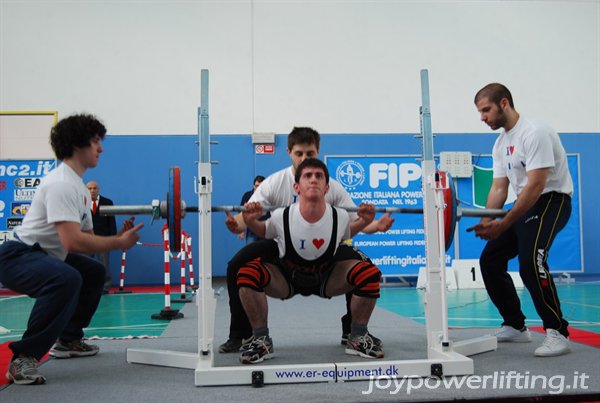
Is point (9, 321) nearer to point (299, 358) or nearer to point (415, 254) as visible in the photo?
point (299, 358)

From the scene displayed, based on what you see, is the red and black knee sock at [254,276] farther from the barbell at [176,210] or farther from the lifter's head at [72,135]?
the lifter's head at [72,135]

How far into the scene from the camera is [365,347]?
10.0ft

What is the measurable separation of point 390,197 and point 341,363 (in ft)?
20.4

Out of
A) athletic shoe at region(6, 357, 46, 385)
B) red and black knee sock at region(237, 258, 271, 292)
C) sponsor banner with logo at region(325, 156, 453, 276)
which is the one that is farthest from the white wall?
athletic shoe at region(6, 357, 46, 385)

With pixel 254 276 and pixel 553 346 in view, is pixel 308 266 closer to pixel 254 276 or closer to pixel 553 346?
pixel 254 276

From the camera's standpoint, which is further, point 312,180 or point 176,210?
point 312,180

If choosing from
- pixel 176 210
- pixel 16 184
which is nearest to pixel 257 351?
pixel 176 210

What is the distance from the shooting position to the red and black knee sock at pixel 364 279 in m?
3.04

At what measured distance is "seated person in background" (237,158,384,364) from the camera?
2.96m

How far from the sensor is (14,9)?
8773mm

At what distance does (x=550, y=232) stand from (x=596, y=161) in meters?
7.14

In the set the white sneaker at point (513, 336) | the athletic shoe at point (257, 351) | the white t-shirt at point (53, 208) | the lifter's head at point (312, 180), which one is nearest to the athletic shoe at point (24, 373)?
the white t-shirt at point (53, 208)

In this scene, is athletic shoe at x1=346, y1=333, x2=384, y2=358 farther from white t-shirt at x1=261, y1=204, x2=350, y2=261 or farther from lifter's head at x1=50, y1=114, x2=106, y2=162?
Answer: lifter's head at x1=50, y1=114, x2=106, y2=162

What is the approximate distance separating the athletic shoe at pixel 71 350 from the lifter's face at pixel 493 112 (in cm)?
277
